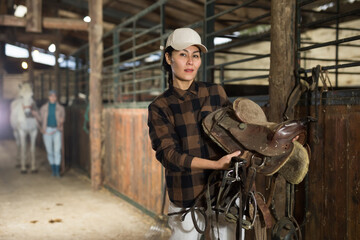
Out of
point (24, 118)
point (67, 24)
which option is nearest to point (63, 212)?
point (67, 24)

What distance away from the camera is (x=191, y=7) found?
25.5 feet

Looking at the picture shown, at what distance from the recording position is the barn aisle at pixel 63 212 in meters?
4.34

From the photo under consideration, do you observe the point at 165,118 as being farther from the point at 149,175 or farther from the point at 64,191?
the point at 64,191

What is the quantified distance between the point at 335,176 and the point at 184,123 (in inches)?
41.6

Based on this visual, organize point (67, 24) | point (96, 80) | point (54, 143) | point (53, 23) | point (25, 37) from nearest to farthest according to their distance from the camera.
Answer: point (96, 80), point (67, 24), point (53, 23), point (54, 143), point (25, 37)

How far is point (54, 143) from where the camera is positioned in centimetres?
783

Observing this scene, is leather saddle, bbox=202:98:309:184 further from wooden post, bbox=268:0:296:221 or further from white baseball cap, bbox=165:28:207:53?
wooden post, bbox=268:0:296:221

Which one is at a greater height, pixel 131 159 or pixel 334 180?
pixel 334 180

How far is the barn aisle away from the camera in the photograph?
434 centimetres

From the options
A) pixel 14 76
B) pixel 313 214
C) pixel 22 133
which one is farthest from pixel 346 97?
pixel 14 76

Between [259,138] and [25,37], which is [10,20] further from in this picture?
[259,138]

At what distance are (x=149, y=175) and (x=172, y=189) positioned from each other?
3.01 meters

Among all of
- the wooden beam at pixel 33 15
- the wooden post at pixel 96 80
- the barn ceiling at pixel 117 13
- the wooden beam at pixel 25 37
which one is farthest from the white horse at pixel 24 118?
the wooden post at pixel 96 80

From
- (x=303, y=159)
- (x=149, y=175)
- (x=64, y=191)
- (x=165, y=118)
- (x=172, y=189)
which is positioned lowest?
(x=64, y=191)
